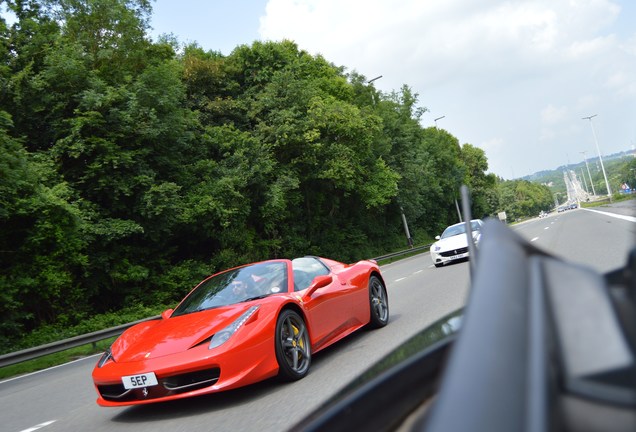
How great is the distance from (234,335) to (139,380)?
0.92 meters

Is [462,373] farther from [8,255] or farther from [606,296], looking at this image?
[8,255]

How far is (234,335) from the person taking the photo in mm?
5363

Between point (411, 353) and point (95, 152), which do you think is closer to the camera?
point (411, 353)

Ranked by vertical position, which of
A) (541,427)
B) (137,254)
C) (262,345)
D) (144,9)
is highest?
(144,9)

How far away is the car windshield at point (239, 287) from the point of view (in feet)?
20.9

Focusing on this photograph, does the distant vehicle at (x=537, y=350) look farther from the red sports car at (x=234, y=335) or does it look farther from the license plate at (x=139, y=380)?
the license plate at (x=139, y=380)

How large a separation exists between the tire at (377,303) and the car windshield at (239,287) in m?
1.86

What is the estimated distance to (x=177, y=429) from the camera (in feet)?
16.0

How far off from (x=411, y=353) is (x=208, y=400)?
14.4ft

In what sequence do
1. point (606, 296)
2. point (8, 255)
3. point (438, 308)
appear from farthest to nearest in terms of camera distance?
point (8, 255)
point (438, 308)
point (606, 296)

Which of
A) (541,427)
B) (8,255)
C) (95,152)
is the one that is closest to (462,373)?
(541,427)

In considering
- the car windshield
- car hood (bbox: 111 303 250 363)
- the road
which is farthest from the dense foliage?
car hood (bbox: 111 303 250 363)

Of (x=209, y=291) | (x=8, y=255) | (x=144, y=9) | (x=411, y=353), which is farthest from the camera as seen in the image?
(x=144, y=9)

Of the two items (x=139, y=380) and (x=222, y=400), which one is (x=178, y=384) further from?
(x=222, y=400)
